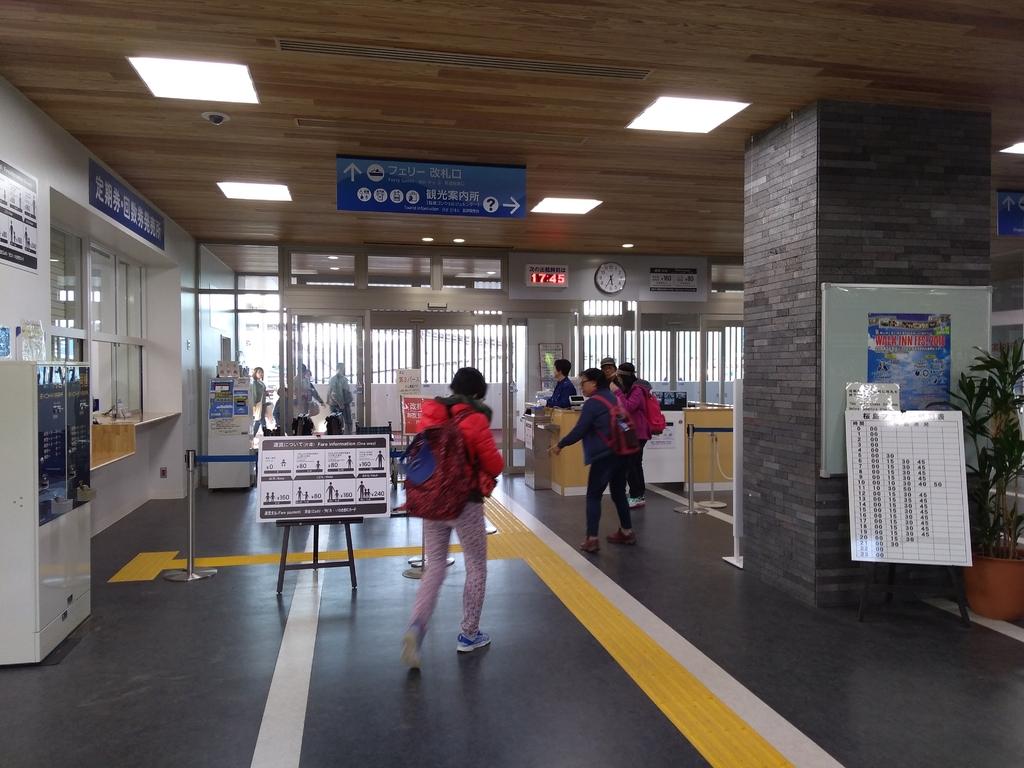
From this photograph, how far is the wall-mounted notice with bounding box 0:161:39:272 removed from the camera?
4.46 meters

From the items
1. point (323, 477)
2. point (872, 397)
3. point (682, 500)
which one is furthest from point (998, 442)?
point (323, 477)

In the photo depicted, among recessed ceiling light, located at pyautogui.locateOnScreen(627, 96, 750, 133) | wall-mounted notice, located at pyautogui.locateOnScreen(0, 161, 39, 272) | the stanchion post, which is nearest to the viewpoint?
wall-mounted notice, located at pyautogui.locateOnScreen(0, 161, 39, 272)

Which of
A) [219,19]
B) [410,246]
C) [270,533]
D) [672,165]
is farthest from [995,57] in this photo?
[410,246]

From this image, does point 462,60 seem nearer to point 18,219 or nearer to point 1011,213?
point 18,219

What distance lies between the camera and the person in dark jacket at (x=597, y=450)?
6.17 m

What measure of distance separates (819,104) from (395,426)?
7.57 meters

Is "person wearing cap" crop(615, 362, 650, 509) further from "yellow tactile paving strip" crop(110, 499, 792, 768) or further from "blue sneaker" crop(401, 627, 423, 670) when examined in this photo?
"blue sneaker" crop(401, 627, 423, 670)

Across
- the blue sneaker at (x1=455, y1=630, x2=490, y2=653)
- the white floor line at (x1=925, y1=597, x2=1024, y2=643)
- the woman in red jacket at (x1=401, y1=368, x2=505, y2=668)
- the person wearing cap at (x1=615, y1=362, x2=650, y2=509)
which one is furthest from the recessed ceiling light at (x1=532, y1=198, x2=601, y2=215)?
the blue sneaker at (x1=455, y1=630, x2=490, y2=653)

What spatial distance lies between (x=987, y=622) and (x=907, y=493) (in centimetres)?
91

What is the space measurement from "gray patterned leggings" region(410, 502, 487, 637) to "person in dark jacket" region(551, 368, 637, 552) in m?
2.22

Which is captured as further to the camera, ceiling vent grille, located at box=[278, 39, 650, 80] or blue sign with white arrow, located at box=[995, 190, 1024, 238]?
blue sign with white arrow, located at box=[995, 190, 1024, 238]

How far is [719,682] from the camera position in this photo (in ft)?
12.1

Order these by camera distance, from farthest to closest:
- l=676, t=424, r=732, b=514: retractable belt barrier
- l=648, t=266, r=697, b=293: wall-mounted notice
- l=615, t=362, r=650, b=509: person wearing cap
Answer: l=648, t=266, r=697, b=293: wall-mounted notice, l=676, t=424, r=732, b=514: retractable belt barrier, l=615, t=362, r=650, b=509: person wearing cap

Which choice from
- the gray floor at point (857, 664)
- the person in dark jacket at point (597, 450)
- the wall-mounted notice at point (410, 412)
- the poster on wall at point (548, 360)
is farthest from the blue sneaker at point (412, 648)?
the poster on wall at point (548, 360)
